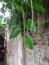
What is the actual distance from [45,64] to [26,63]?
2.91 feet

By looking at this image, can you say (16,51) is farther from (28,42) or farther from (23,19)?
(28,42)

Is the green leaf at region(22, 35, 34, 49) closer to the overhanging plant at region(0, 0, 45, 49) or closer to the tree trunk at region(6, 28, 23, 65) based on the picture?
the overhanging plant at region(0, 0, 45, 49)

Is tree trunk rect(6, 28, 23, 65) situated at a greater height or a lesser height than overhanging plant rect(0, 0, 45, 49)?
lesser

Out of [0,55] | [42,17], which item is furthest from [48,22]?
[0,55]

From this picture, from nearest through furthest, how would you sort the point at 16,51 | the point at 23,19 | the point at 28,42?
the point at 28,42 < the point at 23,19 < the point at 16,51

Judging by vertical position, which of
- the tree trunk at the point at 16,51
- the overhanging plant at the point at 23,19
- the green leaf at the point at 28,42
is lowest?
the tree trunk at the point at 16,51

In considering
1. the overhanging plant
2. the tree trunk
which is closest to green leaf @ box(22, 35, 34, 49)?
the overhanging plant

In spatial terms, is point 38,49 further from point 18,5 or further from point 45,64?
point 18,5

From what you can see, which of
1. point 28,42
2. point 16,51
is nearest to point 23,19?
point 28,42

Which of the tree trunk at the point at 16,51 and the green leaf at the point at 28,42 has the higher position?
the green leaf at the point at 28,42

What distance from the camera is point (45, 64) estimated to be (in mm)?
2473

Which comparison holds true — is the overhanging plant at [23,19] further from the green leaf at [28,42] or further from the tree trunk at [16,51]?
the tree trunk at [16,51]

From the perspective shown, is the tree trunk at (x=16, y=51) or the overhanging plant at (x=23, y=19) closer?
the overhanging plant at (x=23, y=19)

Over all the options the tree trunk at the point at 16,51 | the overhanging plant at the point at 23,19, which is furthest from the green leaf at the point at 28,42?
the tree trunk at the point at 16,51
